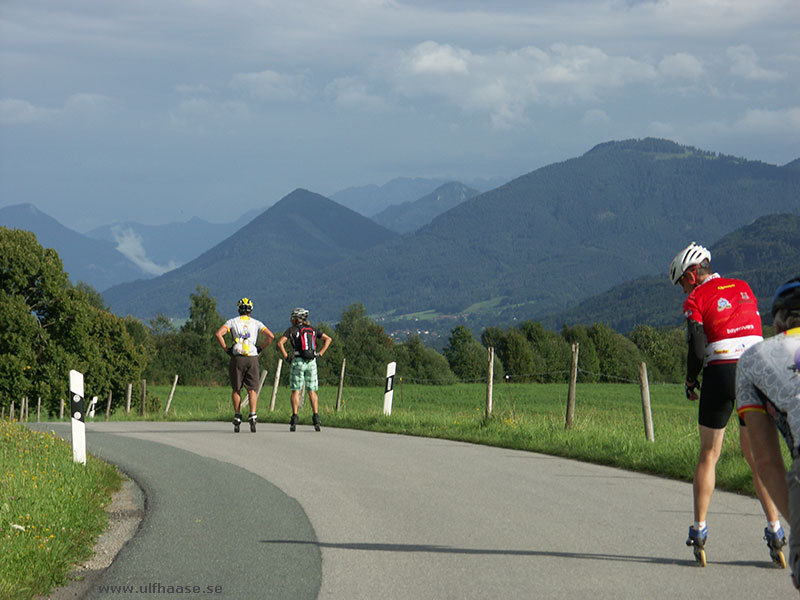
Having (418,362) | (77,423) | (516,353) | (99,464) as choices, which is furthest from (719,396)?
(516,353)

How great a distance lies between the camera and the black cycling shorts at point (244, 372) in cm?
1605

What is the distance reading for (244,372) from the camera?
634 inches

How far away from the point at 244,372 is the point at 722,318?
10.8 metres

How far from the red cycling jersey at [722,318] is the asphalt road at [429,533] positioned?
132 centimetres

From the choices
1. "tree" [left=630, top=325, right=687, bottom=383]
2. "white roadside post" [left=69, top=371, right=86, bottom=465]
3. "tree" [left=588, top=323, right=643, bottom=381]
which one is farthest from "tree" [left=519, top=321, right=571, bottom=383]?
"white roadside post" [left=69, top=371, right=86, bottom=465]

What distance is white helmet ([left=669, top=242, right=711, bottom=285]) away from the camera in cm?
659

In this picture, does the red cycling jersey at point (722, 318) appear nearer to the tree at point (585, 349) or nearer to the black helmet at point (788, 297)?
the black helmet at point (788, 297)

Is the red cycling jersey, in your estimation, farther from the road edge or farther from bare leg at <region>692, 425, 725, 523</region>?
the road edge

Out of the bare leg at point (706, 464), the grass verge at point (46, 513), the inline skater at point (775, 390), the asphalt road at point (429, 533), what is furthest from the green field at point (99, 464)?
the inline skater at point (775, 390)

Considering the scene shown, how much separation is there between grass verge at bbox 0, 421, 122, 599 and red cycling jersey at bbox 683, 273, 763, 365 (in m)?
4.25

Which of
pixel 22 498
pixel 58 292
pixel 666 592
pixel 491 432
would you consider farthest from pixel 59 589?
pixel 58 292

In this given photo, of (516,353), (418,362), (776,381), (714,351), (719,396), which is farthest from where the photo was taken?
(516,353)

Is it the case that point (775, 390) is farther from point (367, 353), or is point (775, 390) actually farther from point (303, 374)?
point (367, 353)

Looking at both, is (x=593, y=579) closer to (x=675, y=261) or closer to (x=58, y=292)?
(x=675, y=261)
